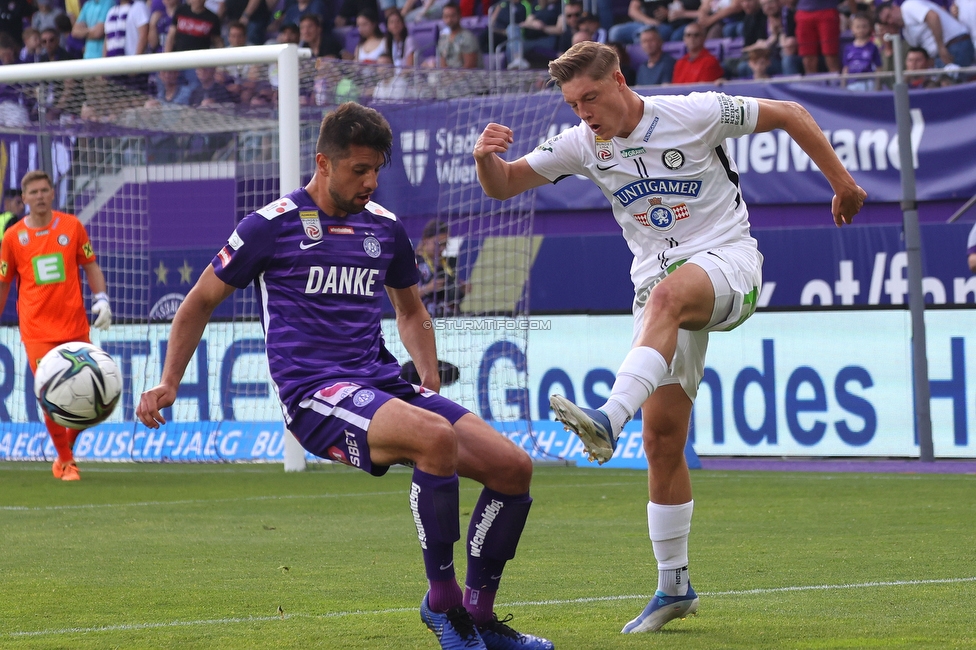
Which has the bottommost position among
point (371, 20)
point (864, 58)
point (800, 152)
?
point (800, 152)

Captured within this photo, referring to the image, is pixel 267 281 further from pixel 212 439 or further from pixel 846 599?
pixel 212 439

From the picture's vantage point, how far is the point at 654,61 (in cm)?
1647

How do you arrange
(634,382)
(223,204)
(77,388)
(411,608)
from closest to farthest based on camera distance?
(634,382)
(411,608)
(77,388)
(223,204)

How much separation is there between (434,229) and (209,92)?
334cm

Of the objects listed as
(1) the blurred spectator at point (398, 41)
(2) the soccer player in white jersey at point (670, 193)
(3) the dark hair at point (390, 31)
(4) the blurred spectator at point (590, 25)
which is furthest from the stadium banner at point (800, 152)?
(2) the soccer player in white jersey at point (670, 193)

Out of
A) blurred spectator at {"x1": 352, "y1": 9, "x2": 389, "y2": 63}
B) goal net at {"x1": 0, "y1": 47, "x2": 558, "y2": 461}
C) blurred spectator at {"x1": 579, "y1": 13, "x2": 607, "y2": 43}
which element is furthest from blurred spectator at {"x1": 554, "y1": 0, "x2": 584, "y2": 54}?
goal net at {"x1": 0, "y1": 47, "x2": 558, "y2": 461}

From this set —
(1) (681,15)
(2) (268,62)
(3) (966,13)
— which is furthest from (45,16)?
(3) (966,13)

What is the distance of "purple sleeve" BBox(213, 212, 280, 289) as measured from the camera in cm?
486

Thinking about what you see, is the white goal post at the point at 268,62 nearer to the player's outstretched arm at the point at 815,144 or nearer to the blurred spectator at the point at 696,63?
the blurred spectator at the point at 696,63

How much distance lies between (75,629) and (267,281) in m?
1.42

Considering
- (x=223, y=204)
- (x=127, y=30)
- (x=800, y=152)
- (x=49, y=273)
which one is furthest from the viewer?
(x=127, y=30)

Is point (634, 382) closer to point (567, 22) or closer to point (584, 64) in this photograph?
point (584, 64)

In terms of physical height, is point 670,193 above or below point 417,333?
above

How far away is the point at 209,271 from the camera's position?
4.95m
